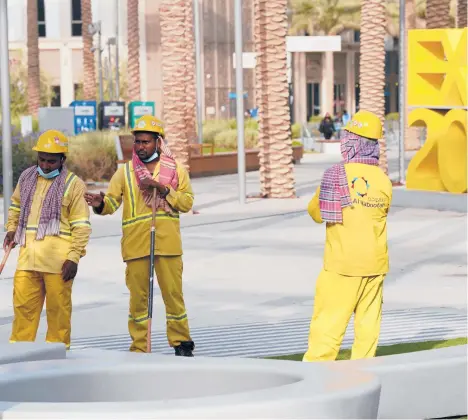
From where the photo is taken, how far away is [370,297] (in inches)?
332

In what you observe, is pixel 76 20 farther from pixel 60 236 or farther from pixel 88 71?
pixel 60 236

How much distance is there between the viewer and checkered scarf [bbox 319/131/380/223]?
8398 mm

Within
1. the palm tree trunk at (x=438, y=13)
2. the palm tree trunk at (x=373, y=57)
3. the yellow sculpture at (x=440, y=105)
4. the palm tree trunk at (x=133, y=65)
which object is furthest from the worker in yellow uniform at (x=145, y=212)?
the palm tree trunk at (x=133, y=65)

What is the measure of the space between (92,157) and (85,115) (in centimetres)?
1083

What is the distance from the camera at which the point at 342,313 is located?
838 centimetres

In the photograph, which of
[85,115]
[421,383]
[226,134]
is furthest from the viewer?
[85,115]

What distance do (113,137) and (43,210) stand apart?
24.0 metres

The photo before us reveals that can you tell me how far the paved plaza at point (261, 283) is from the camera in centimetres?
1110

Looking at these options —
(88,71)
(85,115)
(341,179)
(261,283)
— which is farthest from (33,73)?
(341,179)

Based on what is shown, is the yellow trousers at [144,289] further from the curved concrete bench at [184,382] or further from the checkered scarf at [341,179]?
the curved concrete bench at [184,382]

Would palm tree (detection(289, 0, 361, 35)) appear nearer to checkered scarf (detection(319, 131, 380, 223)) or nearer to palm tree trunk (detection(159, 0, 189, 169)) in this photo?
palm tree trunk (detection(159, 0, 189, 169))

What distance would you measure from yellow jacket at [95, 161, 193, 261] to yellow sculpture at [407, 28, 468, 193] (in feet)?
43.2

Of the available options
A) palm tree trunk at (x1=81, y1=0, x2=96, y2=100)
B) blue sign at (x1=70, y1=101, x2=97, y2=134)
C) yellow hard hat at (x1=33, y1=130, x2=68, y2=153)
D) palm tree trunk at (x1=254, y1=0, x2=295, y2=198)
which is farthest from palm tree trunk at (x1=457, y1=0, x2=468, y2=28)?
yellow hard hat at (x1=33, y1=130, x2=68, y2=153)

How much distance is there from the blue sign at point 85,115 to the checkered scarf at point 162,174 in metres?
32.5
